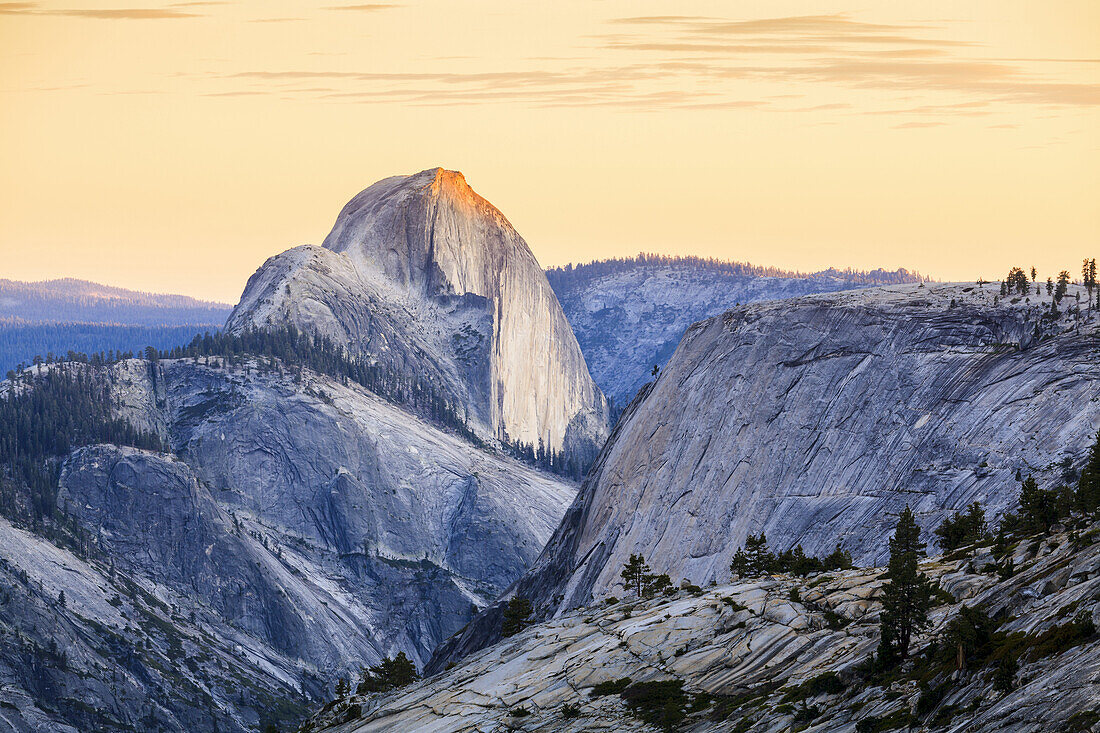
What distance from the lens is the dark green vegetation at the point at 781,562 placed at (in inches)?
3649

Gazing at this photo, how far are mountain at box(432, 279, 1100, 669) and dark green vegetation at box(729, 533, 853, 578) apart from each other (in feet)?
38.1

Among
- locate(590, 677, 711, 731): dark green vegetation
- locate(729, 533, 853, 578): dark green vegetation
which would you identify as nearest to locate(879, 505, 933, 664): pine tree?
locate(590, 677, 711, 731): dark green vegetation

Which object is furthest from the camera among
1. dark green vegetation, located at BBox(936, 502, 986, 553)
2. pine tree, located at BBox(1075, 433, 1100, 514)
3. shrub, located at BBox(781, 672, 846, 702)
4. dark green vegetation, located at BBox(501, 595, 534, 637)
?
dark green vegetation, located at BBox(501, 595, 534, 637)

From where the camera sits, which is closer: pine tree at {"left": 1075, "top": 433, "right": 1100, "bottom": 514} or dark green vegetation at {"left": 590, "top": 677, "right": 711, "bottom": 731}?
dark green vegetation at {"left": 590, "top": 677, "right": 711, "bottom": 731}

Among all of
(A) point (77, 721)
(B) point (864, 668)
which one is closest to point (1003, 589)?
(B) point (864, 668)

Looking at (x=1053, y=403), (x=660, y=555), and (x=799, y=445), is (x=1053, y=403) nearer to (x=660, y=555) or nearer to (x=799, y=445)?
(x=799, y=445)

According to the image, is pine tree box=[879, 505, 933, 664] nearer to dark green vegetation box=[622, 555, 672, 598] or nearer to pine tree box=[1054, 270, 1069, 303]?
dark green vegetation box=[622, 555, 672, 598]

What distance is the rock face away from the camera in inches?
1993

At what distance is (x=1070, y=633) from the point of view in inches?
2005

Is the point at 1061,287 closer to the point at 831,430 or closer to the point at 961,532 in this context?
the point at 831,430

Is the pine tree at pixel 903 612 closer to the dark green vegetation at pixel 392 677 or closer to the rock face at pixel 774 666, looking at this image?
the rock face at pixel 774 666

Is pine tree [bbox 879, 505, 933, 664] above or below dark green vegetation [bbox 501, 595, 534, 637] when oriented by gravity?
above

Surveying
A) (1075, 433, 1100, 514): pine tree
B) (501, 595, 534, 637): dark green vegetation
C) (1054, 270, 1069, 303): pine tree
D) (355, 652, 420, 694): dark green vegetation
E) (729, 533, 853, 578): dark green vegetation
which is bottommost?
(355, 652, 420, 694): dark green vegetation

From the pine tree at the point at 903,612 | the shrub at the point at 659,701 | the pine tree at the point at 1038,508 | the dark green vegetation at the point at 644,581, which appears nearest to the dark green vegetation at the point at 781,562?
the dark green vegetation at the point at 644,581
